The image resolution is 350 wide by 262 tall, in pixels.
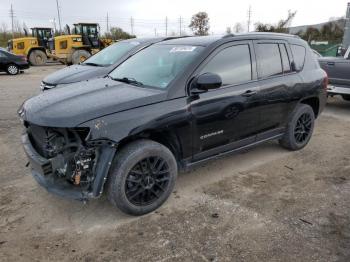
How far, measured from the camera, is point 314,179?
4422mm

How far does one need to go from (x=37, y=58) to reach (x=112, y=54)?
57.3 ft

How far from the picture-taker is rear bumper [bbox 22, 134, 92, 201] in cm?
318

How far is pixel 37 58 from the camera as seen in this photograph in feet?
77.3

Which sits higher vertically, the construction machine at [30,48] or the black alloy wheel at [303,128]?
the construction machine at [30,48]

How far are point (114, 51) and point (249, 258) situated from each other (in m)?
6.79

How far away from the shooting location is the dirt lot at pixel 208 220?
9.78 feet

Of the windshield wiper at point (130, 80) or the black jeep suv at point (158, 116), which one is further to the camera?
the windshield wiper at point (130, 80)

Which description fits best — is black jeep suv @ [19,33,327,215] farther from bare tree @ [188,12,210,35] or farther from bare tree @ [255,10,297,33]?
bare tree @ [188,12,210,35]

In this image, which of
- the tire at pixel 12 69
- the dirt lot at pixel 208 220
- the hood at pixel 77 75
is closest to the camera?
the dirt lot at pixel 208 220

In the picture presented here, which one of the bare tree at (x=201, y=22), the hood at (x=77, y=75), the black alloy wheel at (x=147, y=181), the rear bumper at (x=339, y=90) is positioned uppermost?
the bare tree at (x=201, y=22)

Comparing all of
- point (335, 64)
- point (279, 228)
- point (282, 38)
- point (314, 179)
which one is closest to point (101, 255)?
point (279, 228)

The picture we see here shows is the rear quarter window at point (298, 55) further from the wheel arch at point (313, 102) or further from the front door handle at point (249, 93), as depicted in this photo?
the front door handle at point (249, 93)

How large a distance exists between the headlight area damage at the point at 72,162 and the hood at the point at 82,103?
11 centimetres

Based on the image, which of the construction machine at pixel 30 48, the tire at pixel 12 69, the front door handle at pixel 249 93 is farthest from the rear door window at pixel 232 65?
the construction machine at pixel 30 48
